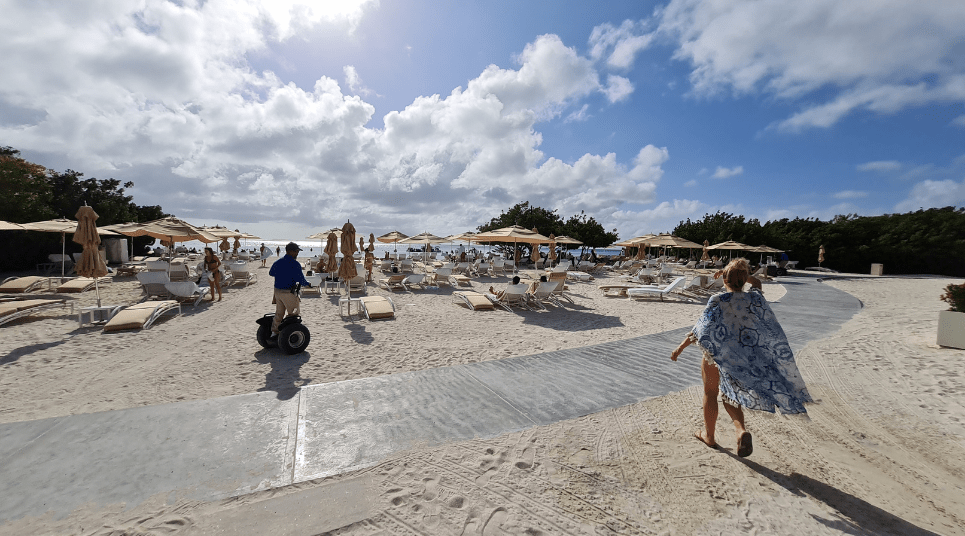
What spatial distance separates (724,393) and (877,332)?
668 cm

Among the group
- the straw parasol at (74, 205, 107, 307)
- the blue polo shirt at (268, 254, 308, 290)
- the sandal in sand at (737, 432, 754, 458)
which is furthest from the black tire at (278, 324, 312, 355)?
the sandal in sand at (737, 432, 754, 458)

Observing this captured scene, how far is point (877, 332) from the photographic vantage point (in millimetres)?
6617

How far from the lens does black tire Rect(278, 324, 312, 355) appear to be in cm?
499

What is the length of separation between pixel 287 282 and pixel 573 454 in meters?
4.38

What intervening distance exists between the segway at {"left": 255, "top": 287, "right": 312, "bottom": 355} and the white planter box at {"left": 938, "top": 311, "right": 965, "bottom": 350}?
9460 mm

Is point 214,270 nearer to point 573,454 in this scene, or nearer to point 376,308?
point 376,308

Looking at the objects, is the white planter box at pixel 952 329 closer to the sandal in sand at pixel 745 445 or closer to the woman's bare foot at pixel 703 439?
the woman's bare foot at pixel 703 439

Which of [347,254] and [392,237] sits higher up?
[392,237]

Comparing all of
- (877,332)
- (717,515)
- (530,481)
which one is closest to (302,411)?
(530,481)

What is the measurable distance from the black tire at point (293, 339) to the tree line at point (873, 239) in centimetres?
3061

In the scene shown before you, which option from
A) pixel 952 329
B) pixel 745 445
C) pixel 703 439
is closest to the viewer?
pixel 745 445

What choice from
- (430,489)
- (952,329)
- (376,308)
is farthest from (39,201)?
(952,329)

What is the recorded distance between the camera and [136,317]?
6.39 meters

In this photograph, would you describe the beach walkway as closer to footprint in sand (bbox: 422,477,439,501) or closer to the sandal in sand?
footprint in sand (bbox: 422,477,439,501)
